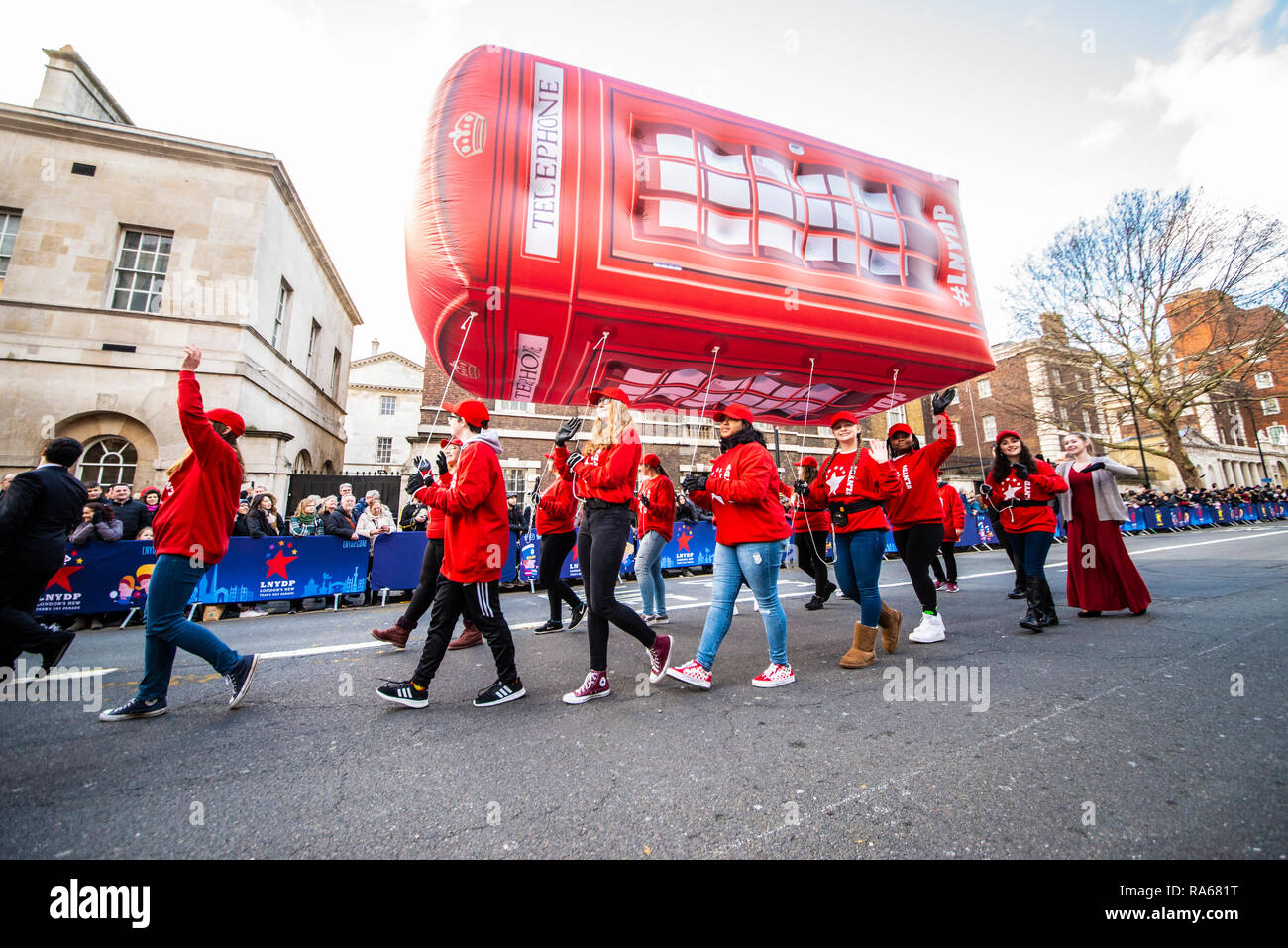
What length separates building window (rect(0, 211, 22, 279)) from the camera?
12648 mm

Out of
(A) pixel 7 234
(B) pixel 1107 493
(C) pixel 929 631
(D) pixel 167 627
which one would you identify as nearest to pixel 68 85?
(A) pixel 7 234

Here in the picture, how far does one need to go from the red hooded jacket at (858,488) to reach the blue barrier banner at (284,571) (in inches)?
281

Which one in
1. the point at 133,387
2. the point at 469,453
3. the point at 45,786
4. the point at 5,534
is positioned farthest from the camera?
the point at 133,387

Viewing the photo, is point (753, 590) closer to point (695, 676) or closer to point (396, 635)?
point (695, 676)

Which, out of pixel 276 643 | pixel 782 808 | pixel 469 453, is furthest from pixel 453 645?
pixel 782 808

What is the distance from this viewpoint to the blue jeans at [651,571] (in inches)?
224

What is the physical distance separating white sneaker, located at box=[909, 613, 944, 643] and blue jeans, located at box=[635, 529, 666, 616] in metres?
2.48

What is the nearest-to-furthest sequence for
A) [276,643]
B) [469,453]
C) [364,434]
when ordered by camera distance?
[469,453], [276,643], [364,434]

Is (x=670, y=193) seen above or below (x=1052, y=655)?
above

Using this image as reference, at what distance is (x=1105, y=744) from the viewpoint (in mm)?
2334

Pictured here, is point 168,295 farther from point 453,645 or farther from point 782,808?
point 782,808

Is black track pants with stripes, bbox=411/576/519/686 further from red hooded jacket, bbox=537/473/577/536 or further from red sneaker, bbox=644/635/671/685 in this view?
red hooded jacket, bbox=537/473/577/536
